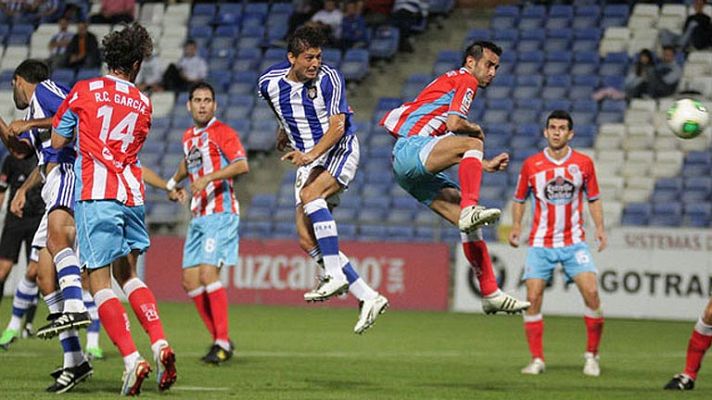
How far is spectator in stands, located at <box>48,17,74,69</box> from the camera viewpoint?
26969 mm

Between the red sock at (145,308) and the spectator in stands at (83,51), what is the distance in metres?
18.0

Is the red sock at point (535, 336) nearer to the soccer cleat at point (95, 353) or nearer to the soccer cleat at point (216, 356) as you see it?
the soccer cleat at point (216, 356)

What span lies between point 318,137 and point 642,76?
13713 millimetres

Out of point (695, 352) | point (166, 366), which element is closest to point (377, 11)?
point (695, 352)

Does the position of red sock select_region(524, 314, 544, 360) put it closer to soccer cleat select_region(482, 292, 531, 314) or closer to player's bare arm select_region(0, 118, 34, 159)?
soccer cleat select_region(482, 292, 531, 314)

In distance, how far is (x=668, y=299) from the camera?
19.8 meters

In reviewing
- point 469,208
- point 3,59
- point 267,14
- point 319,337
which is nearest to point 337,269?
point 469,208

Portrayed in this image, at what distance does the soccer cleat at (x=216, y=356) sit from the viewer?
39.6 feet

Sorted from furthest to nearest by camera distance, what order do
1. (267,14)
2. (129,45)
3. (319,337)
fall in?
(267,14), (319,337), (129,45)

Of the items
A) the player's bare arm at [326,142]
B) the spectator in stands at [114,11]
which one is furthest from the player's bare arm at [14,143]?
the spectator in stands at [114,11]

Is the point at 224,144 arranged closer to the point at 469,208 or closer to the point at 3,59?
the point at 469,208

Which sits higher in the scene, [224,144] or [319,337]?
[224,144]

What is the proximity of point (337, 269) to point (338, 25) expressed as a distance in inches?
628

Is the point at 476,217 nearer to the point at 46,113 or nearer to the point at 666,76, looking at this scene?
the point at 46,113
